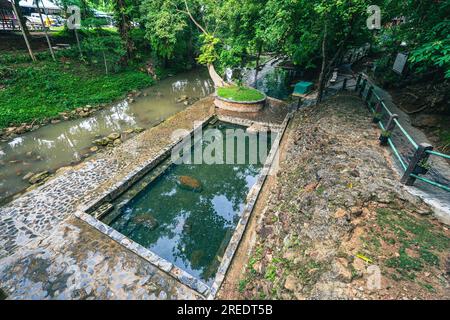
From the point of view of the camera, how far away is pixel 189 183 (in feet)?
29.7

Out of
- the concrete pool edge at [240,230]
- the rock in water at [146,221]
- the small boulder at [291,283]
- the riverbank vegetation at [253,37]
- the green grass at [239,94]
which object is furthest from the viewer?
the green grass at [239,94]

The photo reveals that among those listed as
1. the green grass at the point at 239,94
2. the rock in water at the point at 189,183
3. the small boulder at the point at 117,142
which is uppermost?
the green grass at the point at 239,94

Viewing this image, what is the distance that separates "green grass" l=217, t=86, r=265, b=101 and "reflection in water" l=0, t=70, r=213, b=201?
11.0 ft

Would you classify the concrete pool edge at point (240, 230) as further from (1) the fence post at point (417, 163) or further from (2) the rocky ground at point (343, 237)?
(1) the fence post at point (417, 163)

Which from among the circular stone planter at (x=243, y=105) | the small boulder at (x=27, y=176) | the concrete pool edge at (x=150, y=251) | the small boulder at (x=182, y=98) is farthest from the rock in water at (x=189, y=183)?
the small boulder at (x=182, y=98)

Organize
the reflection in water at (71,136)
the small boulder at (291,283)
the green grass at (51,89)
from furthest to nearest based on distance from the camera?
the green grass at (51,89), the reflection in water at (71,136), the small boulder at (291,283)

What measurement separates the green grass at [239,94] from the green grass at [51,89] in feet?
28.1

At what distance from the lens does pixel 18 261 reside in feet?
17.8

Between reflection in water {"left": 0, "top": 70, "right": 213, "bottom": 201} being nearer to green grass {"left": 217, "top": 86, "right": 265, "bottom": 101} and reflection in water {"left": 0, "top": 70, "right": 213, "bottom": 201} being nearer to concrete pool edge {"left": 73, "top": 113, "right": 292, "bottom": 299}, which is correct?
green grass {"left": 217, "top": 86, "right": 265, "bottom": 101}

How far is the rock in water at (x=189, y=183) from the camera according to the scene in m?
8.95

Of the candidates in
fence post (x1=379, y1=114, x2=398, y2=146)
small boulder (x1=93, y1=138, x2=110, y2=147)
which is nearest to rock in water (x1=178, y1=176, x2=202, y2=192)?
small boulder (x1=93, y1=138, x2=110, y2=147)

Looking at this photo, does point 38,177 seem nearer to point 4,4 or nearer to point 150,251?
point 150,251

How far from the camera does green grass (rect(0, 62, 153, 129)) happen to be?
12.7 metres
